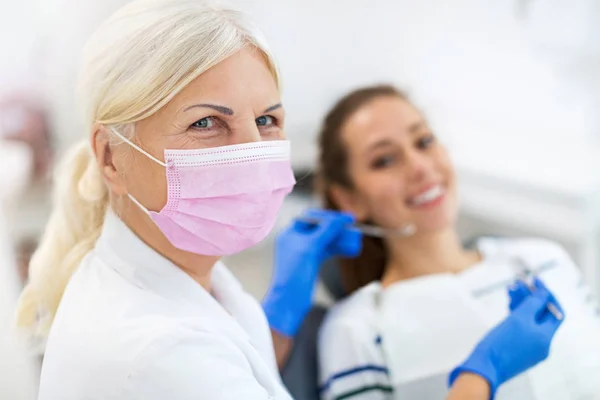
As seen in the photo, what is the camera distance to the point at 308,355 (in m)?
1.48

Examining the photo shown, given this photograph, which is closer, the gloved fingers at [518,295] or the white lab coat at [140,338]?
the white lab coat at [140,338]

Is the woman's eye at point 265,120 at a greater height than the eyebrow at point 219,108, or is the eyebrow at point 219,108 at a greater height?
the eyebrow at point 219,108

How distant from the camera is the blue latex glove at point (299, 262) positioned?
55.4 inches

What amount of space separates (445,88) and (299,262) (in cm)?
95

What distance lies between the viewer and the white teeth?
58.5 inches

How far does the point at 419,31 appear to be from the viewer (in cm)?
197

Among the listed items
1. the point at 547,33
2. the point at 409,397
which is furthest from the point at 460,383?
the point at 547,33

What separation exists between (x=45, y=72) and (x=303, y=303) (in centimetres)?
109

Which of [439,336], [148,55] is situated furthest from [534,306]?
[148,55]

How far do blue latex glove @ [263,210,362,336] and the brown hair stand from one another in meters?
0.15

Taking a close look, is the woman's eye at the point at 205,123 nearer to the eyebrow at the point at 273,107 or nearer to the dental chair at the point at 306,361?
the eyebrow at the point at 273,107

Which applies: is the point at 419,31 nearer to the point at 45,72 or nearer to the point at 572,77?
the point at 572,77

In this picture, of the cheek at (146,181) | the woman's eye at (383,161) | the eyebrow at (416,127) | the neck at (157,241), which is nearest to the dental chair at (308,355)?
the woman's eye at (383,161)

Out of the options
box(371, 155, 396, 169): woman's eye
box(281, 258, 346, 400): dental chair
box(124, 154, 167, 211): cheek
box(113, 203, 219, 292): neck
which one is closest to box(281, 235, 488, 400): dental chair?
box(281, 258, 346, 400): dental chair
